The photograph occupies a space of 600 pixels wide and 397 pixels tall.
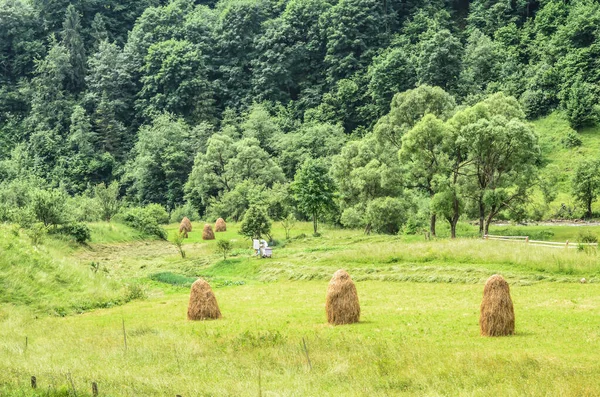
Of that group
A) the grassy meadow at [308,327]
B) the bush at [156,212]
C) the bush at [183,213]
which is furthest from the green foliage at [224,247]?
the bush at [183,213]

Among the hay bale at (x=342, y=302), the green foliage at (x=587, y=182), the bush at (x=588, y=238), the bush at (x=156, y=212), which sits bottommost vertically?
the hay bale at (x=342, y=302)

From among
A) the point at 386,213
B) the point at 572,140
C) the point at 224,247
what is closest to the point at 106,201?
the point at 224,247

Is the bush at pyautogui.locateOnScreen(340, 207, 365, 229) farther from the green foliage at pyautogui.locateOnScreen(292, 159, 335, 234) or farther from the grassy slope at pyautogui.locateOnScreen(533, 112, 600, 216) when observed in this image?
the grassy slope at pyautogui.locateOnScreen(533, 112, 600, 216)

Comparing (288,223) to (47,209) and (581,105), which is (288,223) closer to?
(47,209)

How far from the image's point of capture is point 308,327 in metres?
22.9

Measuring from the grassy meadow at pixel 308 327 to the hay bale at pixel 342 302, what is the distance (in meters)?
0.85

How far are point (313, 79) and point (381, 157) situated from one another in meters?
56.9

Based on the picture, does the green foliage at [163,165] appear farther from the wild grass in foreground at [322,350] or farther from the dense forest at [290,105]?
the wild grass in foreground at [322,350]

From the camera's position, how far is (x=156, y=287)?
38.9 metres

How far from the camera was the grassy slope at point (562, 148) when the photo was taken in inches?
2504

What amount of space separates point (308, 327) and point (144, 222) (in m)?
44.8

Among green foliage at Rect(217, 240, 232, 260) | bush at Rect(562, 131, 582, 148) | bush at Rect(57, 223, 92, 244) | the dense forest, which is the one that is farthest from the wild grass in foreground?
bush at Rect(562, 131, 582, 148)

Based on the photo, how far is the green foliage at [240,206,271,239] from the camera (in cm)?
4931

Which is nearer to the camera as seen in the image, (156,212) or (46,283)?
(46,283)
